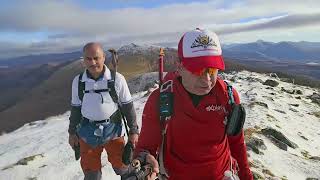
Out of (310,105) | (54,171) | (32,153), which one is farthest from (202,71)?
(310,105)

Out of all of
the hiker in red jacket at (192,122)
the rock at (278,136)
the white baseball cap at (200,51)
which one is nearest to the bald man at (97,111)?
the hiker in red jacket at (192,122)

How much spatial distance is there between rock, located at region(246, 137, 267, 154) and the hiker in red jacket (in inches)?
400

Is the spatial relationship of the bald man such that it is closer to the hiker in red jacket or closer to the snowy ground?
the hiker in red jacket

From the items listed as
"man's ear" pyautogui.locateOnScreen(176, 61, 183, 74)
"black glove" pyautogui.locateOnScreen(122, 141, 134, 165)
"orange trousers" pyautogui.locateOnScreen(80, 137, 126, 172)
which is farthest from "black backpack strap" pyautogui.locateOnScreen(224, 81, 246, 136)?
"orange trousers" pyautogui.locateOnScreen(80, 137, 126, 172)

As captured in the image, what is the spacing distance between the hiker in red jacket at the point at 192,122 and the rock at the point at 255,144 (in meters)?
10.2

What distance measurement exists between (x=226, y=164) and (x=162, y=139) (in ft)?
2.20

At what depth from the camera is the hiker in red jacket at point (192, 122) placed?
386 centimetres

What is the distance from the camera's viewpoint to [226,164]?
420 cm

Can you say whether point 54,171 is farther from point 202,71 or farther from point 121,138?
point 202,71

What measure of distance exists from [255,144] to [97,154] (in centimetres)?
791

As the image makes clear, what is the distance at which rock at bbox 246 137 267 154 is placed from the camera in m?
14.0

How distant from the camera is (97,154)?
7.70 metres

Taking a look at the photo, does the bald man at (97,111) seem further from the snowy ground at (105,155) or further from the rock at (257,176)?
the rock at (257,176)

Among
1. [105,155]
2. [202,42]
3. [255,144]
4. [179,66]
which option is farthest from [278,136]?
[202,42]
